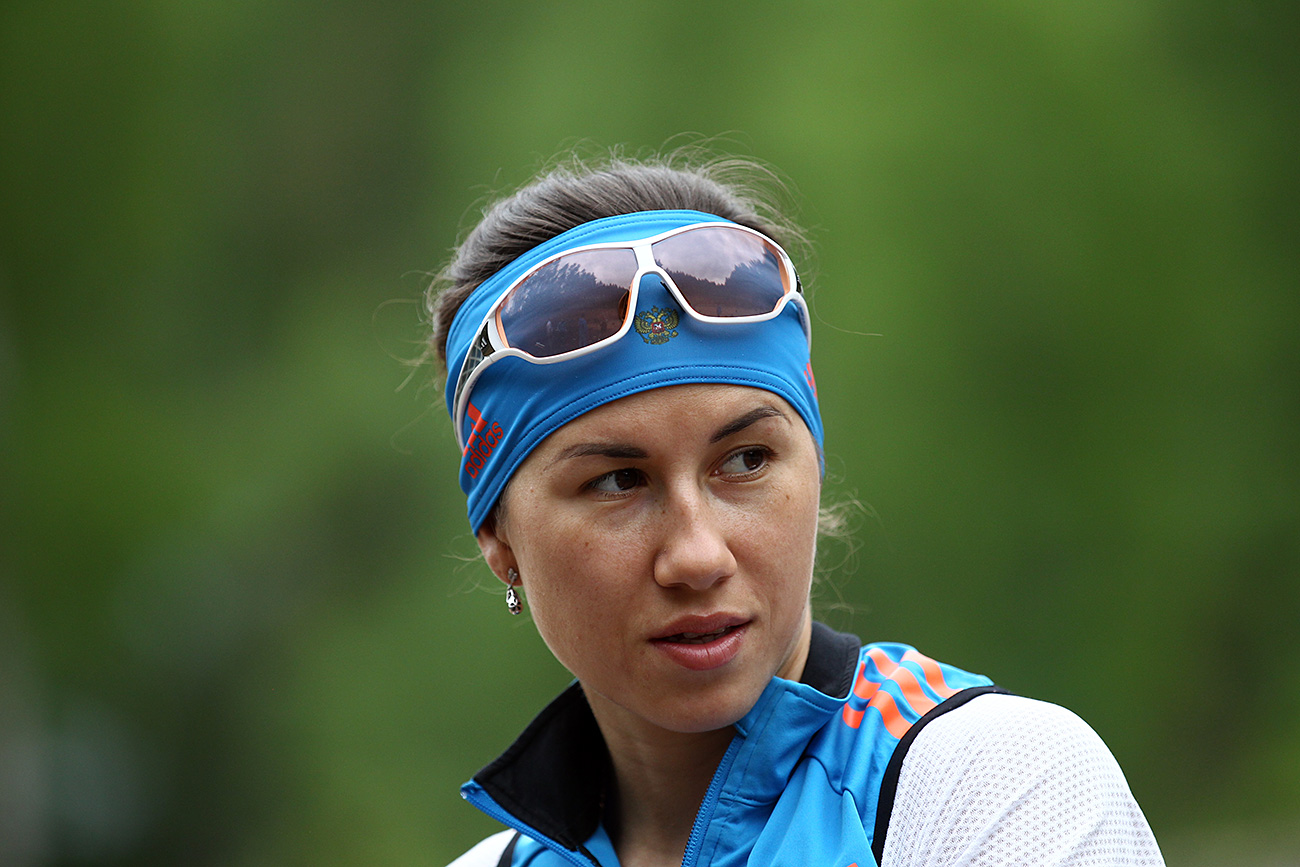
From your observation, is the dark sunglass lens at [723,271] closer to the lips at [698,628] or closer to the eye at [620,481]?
the eye at [620,481]

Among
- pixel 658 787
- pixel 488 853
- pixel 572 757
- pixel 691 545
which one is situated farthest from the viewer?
pixel 488 853

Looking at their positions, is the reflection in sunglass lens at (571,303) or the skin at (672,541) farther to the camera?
the reflection in sunglass lens at (571,303)

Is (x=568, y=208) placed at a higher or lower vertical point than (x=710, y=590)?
higher

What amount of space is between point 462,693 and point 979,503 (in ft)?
10.0

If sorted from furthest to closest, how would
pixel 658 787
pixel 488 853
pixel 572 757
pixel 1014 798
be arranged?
pixel 488 853 < pixel 572 757 < pixel 658 787 < pixel 1014 798

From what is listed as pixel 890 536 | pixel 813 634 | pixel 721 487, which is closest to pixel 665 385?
pixel 721 487

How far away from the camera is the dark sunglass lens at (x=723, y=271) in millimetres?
1898

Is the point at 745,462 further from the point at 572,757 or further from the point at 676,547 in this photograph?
the point at 572,757

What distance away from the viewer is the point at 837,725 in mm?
1825

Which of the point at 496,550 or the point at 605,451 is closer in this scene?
the point at 605,451

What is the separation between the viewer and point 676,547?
173cm

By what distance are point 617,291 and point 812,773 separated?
0.79 metres

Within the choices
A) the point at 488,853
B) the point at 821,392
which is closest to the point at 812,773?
the point at 488,853

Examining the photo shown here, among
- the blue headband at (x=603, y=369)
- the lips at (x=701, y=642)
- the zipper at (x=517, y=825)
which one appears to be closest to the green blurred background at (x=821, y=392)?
the zipper at (x=517, y=825)
